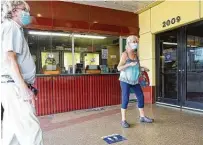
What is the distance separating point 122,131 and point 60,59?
276 centimetres

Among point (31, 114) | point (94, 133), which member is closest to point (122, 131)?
point (94, 133)

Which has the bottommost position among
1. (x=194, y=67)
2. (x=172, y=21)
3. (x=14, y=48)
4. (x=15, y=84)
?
(x=15, y=84)

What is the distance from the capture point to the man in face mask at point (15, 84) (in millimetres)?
1419

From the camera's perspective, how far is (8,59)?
1418mm

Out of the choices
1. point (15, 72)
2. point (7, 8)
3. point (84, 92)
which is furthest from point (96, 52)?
point (15, 72)

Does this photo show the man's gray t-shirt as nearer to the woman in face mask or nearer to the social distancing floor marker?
the social distancing floor marker

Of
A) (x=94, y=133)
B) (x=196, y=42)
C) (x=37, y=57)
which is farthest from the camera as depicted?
(x=37, y=57)

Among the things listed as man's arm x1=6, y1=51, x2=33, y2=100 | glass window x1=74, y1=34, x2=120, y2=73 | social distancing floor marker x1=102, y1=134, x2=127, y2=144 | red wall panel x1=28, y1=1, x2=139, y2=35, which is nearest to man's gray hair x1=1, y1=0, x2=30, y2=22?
man's arm x1=6, y1=51, x2=33, y2=100

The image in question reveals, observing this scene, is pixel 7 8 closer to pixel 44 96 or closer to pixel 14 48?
pixel 14 48

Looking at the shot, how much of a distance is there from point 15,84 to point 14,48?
0.90 ft

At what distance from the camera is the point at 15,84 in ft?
4.79

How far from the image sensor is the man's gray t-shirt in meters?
1.42

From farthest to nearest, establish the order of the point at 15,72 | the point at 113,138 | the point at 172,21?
the point at 172,21 < the point at 113,138 < the point at 15,72

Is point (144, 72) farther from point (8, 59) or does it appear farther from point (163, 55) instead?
point (8, 59)
